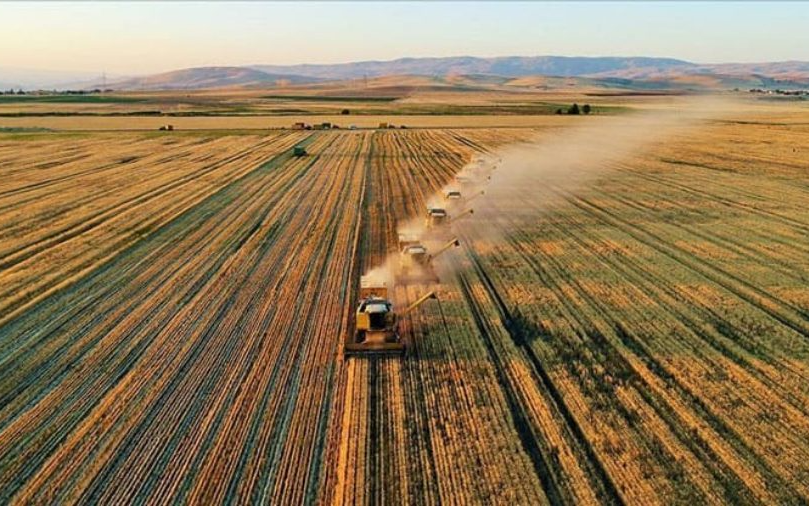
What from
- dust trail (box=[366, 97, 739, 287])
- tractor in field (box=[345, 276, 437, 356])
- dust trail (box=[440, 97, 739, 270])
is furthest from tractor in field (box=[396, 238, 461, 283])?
tractor in field (box=[345, 276, 437, 356])

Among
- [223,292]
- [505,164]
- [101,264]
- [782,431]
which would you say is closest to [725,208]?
[505,164]

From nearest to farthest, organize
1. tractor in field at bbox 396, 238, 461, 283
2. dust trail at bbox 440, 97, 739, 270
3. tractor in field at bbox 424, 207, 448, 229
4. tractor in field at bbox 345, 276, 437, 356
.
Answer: tractor in field at bbox 345, 276, 437, 356
tractor in field at bbox 396, 238, 461, 283
tractor in field at bbox 424, 207, 448, 229
dust trail at bbox 440, 97, 739, 270

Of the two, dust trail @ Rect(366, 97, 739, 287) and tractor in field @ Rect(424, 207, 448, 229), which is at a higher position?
tractor in field @ Rect(424, 207, 448, 229)

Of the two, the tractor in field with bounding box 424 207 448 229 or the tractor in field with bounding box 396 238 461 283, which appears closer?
the tractor in field with bounding box 396 238 461 283

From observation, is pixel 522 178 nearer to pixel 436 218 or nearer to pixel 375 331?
pixel 436 218

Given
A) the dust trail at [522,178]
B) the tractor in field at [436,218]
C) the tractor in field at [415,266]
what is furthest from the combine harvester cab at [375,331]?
the tractor in field at [436,218]

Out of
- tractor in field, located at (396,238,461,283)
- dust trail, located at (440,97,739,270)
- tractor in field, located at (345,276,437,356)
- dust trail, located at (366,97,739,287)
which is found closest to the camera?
tractor in field, located at (345,276,437,356)

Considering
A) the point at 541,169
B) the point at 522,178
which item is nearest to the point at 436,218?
the point at 522,178

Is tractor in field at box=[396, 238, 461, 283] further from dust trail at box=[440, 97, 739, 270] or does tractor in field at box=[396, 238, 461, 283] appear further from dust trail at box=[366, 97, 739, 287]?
dust trail at box=[440, 97, 739, 270]

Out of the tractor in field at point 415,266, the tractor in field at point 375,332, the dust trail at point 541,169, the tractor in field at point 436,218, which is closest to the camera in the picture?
the tractor in field at point 375,332

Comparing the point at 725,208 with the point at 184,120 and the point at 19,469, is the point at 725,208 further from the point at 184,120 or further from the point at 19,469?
the point at 184,120

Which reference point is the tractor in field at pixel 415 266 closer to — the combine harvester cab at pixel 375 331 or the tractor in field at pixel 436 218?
the tractor in field at pixel 436 218
